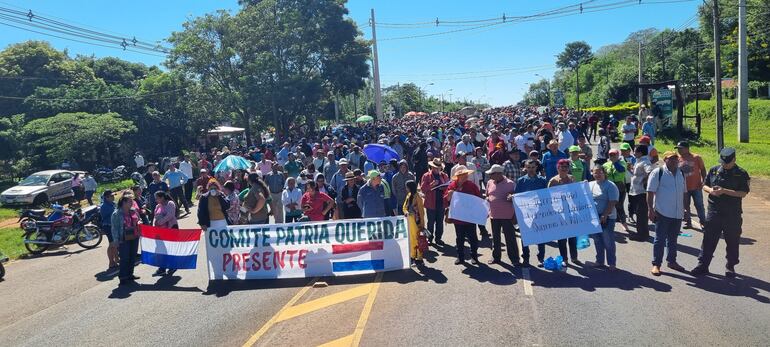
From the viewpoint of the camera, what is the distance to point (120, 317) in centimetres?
821

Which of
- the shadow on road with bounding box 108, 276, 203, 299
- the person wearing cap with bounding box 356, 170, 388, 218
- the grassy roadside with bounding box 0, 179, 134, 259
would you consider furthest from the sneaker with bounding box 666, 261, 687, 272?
the grassy roadside with bounding box 0, 179, 134, 259

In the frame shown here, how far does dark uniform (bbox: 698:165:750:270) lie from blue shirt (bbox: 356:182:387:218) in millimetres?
4891

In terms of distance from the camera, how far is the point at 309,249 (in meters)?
9.31

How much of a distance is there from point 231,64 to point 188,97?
374 cm

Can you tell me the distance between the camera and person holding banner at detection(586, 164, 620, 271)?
28.1ft

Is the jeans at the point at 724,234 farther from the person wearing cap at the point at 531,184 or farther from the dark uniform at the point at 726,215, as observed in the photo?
the person wearing cap at the point at 531,184

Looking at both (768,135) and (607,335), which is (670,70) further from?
(607,335)

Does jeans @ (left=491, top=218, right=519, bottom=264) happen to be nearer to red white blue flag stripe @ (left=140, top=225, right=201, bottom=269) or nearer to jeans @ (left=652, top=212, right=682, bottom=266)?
jeans @ (left=652, top=212, right=682, bottom=266)

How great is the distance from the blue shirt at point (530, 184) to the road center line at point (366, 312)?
8.71ft

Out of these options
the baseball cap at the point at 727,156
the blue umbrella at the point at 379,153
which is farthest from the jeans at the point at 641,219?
the blue umbrella at the point at 379,153

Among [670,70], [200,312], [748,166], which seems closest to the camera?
[200,312]

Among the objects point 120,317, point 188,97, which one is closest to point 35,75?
point 188,97

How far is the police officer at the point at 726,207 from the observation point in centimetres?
781

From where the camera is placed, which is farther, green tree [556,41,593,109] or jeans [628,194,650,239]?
green tree [556,41,593,109]
